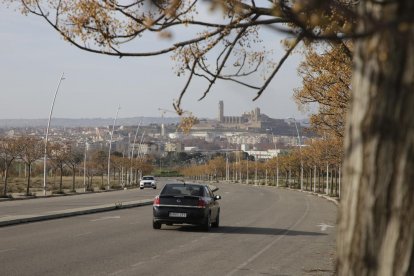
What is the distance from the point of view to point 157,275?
1241 centimetres

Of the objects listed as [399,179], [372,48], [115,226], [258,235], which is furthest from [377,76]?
[115,226]

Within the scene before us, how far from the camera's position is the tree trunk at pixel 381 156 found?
14.3ft

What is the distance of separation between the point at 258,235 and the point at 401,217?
17.2 meters

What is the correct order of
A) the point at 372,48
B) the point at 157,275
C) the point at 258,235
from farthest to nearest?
the point at 258,235
the point at 157,275
the point at 372,48

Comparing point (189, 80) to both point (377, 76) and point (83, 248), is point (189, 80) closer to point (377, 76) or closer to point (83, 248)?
point (377, 76)

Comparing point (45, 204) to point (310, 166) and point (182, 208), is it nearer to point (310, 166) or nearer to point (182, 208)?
point (182, 208)

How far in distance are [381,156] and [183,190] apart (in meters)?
18.7

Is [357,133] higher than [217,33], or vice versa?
[217,33]

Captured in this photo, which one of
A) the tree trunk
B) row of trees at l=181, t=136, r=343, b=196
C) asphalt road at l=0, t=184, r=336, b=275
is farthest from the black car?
row of trees at l=181, t=136, r=343, b=196

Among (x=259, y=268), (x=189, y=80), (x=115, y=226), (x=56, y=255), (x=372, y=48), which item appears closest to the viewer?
(x=372, y=48)

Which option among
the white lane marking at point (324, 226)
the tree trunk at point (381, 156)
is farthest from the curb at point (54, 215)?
the tree trunk at point (381, 156)

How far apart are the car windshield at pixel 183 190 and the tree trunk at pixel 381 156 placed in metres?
18.1

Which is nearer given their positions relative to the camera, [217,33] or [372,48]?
[372,48]

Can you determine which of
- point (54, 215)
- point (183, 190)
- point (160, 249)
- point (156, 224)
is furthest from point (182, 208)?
point (54, 215)
